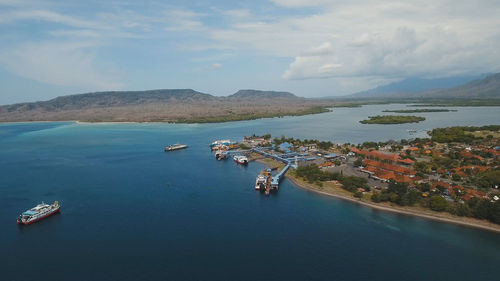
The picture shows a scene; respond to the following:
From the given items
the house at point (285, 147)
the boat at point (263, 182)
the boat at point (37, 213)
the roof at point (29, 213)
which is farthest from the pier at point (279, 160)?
the roof at point (29, 213)

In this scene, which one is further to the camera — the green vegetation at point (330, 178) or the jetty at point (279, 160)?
the jetty at point (279, 160)

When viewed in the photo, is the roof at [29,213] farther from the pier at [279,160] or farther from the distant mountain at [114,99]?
the distant mountain at [114,99]

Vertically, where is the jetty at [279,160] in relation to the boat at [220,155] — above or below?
below

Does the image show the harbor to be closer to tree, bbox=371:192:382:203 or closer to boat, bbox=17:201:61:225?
tree, bbox=371:192:382:203

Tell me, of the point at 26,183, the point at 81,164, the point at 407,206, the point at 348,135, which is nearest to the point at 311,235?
the point at 407,206

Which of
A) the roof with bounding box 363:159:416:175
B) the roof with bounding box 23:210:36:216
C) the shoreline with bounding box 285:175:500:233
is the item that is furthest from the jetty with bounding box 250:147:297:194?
the roof with bounding box 23:210:36:216

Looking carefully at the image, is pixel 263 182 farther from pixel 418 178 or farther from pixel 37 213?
pixel 37 213

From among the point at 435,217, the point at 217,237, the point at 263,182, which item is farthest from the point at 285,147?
the point at 217,237
